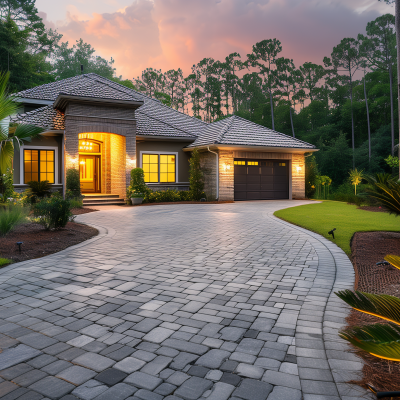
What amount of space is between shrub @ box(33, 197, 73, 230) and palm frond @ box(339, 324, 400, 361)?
24.6 ft

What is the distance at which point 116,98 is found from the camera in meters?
16.3

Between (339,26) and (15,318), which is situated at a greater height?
(339,26)

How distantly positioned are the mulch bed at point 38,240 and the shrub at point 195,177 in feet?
32.9

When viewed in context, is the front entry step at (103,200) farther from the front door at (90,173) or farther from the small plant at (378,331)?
the small plant at (378,331)

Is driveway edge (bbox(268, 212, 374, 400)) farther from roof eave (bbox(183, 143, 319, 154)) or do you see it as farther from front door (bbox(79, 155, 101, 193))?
front door (bbox(79, 155, 101, 193))

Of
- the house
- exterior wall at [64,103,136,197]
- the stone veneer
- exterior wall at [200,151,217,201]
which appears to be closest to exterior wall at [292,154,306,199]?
the house

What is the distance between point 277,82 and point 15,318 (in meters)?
42.8

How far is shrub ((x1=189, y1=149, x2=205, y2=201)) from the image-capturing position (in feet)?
60.7

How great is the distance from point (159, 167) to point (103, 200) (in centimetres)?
396

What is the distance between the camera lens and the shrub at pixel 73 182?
15.6 m

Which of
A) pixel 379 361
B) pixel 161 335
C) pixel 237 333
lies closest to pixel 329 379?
pixel 379 361

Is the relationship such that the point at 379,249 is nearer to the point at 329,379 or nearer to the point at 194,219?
the point at 329,379

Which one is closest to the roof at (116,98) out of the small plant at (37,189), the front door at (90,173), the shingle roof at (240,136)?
the shingle roof at (240,136)

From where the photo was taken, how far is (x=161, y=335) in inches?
115
